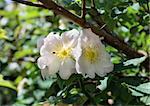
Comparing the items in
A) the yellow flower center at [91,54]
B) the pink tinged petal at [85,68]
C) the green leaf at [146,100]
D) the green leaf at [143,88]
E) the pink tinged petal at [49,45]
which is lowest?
the green leaf at [146,100]

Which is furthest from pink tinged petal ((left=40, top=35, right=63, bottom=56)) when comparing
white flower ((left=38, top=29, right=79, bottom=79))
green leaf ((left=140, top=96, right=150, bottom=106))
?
green leaf ((left=140, top=96, right=150, bottom=106))

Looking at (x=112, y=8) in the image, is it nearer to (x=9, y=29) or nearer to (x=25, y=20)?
(x=25, y=20)

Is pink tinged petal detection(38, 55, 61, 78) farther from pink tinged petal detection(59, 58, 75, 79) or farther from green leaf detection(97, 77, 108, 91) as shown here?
green leaf detection(97, 77, 108, 91)

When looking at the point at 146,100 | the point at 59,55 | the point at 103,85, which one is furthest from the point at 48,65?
the point at 146,100

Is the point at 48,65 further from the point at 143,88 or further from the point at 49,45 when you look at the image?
the point at 143,88

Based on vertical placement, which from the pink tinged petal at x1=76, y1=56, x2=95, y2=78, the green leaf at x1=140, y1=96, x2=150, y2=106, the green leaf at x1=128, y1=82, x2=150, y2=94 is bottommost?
the green leaf at x1=140, y1=96, x2=150, y2=106

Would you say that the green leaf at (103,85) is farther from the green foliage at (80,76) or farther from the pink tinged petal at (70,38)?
the pink tinged petal at (70,38)

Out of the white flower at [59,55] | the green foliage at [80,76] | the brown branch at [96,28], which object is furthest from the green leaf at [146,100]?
the white flower at [59,55]

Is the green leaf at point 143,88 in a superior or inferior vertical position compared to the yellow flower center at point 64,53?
inferior
